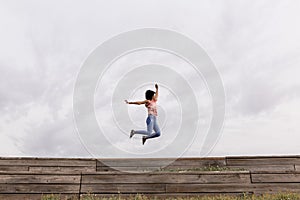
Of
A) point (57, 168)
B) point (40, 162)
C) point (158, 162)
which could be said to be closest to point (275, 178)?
point (158, 162)

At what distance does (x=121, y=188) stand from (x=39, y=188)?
211cm

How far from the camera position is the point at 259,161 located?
11.6m

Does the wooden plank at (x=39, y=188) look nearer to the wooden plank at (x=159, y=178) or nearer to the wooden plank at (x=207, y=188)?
the wooden plank at (x=159, y=178)

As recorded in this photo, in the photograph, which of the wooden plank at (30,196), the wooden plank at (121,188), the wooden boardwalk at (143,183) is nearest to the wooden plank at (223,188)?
the wooden boardwalk at (143,183)

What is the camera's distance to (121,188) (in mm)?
8305

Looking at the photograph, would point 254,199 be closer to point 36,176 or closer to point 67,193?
point 67,193

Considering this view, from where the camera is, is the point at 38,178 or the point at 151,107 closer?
the point at 38,178

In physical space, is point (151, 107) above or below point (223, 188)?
above

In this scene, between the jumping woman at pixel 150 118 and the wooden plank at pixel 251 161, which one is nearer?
the jumping woman at pixel 150 118

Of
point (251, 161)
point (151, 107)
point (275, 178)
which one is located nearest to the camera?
point (275, 178)

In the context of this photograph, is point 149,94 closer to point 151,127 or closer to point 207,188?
point 151,127

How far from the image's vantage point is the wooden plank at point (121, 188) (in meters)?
8.27

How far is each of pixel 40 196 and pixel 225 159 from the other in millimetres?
6425

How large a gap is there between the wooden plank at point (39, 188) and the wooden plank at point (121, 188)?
31 cm
